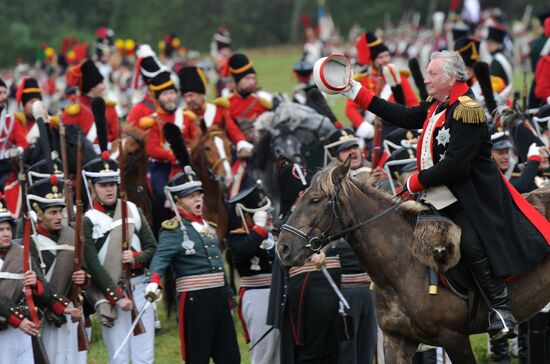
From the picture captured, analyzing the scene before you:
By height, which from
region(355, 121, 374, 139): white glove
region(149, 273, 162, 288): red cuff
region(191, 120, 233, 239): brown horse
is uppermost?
region(355, 121, 374, 139): white glove

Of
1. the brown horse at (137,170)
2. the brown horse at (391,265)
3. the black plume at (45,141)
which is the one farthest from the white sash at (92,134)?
the brown horse at (391,265)

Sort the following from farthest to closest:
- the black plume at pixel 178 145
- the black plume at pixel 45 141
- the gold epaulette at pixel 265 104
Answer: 1. the gold epaulette at pixel 265 104
2. the black plume at pixel 178 145
3. the black plume at pixel 45 141

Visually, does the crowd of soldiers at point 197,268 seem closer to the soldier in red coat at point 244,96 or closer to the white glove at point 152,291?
the white glove at point 152,291

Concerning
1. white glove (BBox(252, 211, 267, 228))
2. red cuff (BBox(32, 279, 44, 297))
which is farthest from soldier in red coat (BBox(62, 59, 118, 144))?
red cuff (BBox(32, 279, 44, 297))

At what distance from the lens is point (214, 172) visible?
1298cm

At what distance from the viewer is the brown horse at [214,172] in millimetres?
12945

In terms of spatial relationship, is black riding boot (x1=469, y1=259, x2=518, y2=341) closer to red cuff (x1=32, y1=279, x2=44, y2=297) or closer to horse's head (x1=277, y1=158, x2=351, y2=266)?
horse's head (x1=277, y1=158, x2=351, y2=266)

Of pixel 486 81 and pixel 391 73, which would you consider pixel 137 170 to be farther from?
pixel 486 81

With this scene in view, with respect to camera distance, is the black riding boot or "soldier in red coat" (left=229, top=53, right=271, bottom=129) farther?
"soldier in red coat" (left=229, top=53, right=271, bottom=129)

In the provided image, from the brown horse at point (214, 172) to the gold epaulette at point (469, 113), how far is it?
520 centimetres

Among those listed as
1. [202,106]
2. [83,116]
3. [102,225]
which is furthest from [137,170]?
[102,225]

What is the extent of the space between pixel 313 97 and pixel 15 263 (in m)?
5.41

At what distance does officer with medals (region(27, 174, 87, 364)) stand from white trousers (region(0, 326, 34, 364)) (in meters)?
0.30

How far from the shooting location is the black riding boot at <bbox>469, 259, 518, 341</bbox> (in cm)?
807
